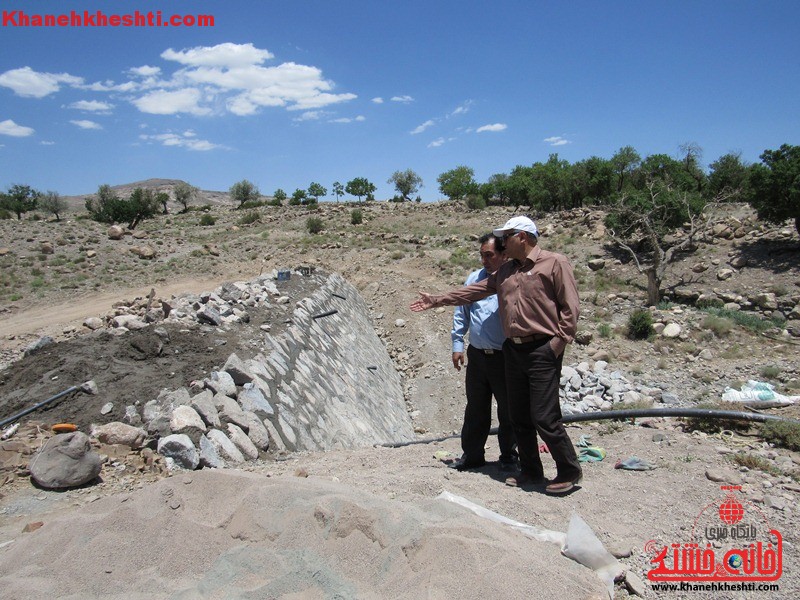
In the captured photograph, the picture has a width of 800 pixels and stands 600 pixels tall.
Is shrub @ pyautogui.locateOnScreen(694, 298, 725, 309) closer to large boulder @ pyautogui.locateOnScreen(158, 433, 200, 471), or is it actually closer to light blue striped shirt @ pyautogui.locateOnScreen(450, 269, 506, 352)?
light blue striped shirt @ pyautogui.locateOnScreen(450, 269, 506, 352)

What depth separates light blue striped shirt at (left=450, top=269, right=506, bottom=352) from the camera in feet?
12.9

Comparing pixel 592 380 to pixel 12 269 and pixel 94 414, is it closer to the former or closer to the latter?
pixel 94 414

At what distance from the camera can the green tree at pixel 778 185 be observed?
59.1 feet

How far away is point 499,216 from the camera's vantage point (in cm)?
3519

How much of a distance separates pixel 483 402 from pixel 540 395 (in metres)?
0.87

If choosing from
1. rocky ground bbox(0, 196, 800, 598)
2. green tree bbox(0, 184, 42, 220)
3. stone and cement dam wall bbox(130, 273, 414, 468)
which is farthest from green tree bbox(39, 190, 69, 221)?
stone and cement dam wall bbox(130, 273, 414, 468)

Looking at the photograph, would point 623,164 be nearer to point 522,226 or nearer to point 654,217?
point 654,217

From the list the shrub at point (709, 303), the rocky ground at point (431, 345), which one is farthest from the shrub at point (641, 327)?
the shrub at point (709, 303)

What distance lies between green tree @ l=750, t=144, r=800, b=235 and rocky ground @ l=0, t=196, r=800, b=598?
1.15 m

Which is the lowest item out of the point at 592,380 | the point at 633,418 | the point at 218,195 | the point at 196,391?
the point at 592,380

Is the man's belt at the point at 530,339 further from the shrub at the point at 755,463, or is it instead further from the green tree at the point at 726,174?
the green tree at the point at 726,174

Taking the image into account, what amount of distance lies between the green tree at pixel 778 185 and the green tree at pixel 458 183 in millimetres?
36548

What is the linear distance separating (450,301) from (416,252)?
→ 1917cm

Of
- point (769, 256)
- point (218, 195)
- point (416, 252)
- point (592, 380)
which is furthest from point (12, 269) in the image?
point (218, 195)
